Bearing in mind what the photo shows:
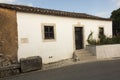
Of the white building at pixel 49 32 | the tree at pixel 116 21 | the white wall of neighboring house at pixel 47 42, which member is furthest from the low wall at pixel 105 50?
the tree at pixel 116 21

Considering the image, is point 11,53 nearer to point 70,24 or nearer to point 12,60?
point 12,60

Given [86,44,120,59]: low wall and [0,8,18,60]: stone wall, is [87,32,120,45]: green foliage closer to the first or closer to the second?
[86,44,120,59]: low wall

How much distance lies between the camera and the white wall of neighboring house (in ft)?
50.1

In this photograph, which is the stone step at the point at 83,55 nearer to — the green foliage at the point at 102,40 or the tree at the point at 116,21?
the green foliage at the point at 102,40

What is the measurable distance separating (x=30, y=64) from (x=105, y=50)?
776cm

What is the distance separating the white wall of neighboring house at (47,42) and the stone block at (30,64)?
1445mm

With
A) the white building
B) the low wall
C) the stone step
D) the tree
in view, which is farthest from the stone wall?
the tree

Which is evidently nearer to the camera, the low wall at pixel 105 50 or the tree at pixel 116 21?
the low wall at pixel 105 50

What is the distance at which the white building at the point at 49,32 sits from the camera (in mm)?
15232

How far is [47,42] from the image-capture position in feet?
55.5

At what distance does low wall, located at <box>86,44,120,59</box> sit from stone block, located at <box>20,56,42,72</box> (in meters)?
6.19

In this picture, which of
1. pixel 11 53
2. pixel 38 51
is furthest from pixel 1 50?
pixel 38 51

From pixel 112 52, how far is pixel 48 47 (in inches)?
232

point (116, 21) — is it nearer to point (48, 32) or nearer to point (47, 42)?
point (48, 32)
